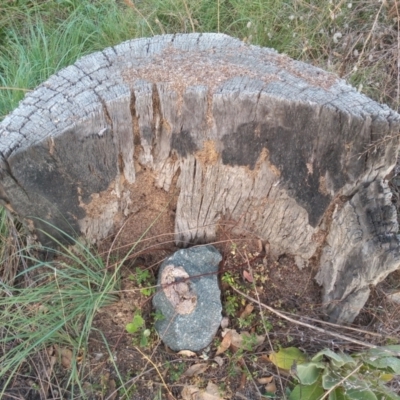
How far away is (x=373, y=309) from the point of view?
2.04m

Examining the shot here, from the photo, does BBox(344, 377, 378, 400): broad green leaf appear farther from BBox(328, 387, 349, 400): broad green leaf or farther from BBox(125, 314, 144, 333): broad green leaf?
BBox(125, 314, 144, 333): broad green leaf

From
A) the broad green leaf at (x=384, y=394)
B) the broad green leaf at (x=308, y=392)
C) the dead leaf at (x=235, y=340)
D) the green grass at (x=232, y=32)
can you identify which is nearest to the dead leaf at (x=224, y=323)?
the dead leaf at (x=235, y=340)

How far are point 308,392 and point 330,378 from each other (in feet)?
0.41

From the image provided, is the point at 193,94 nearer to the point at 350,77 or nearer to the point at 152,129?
the point at 152,129

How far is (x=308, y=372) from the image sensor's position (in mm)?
1786

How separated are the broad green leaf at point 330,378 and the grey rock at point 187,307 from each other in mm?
460

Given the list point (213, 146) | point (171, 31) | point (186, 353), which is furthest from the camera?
point (171, 31)

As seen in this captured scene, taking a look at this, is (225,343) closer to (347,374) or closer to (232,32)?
(347,374)

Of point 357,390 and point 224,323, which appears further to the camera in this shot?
point 224,323

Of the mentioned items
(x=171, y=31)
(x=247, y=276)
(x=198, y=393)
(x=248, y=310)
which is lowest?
(x=198, y=393)

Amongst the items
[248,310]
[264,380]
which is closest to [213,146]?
[248,310]

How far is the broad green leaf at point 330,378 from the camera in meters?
1.72

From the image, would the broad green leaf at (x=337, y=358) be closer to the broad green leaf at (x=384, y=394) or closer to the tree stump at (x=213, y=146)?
the broad green leaf at (x=384, y=394)

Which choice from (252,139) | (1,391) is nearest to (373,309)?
(252,139)
